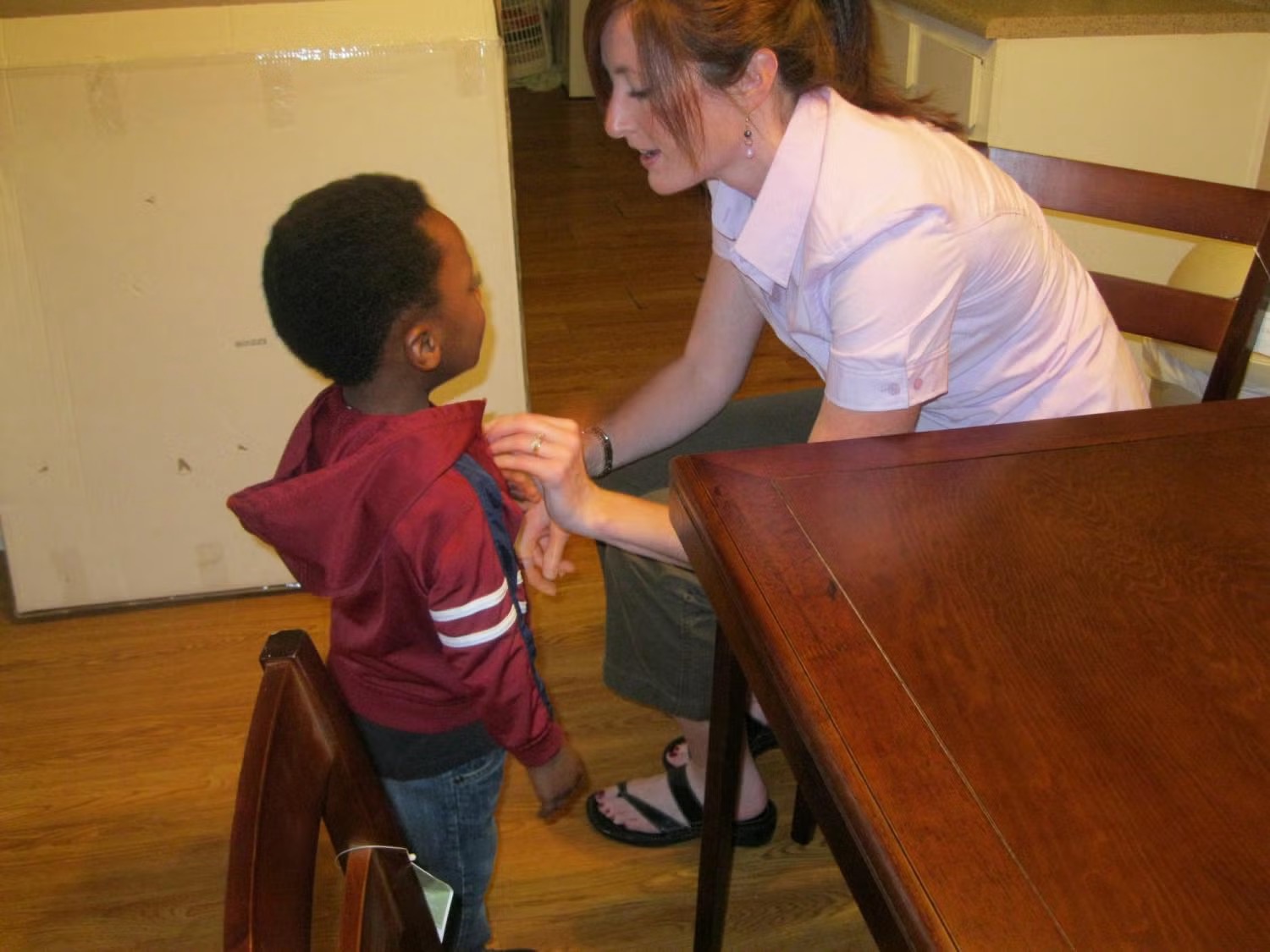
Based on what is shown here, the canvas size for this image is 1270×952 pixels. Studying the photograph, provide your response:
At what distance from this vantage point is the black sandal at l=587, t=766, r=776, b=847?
1581 mm

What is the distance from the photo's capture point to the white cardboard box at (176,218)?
5.67ft

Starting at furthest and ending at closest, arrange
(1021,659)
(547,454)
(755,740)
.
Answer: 1. (755,740)
2. (547,454)
3. (1021,659)

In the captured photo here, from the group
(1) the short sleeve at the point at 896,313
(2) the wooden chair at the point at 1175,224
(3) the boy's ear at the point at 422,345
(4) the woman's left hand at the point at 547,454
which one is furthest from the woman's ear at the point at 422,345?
(2) the wooden chair at the point at 1175,224

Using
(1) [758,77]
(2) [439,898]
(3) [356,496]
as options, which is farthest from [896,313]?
(2) [439,898]

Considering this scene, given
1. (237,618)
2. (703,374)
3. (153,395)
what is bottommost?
(237,618)

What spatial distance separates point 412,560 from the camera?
100 centimetres

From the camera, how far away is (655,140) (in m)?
1.20

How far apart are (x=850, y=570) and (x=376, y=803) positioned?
0.36m

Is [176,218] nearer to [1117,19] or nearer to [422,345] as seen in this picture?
[422,345]

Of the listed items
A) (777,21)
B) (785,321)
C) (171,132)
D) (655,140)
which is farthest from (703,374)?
(171,132)

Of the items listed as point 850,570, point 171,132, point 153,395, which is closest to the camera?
point 850,570

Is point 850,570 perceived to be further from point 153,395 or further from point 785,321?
point 153,395

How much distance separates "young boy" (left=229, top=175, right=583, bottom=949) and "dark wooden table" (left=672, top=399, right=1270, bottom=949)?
0.19 meters

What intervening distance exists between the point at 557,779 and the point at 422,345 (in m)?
0.43
